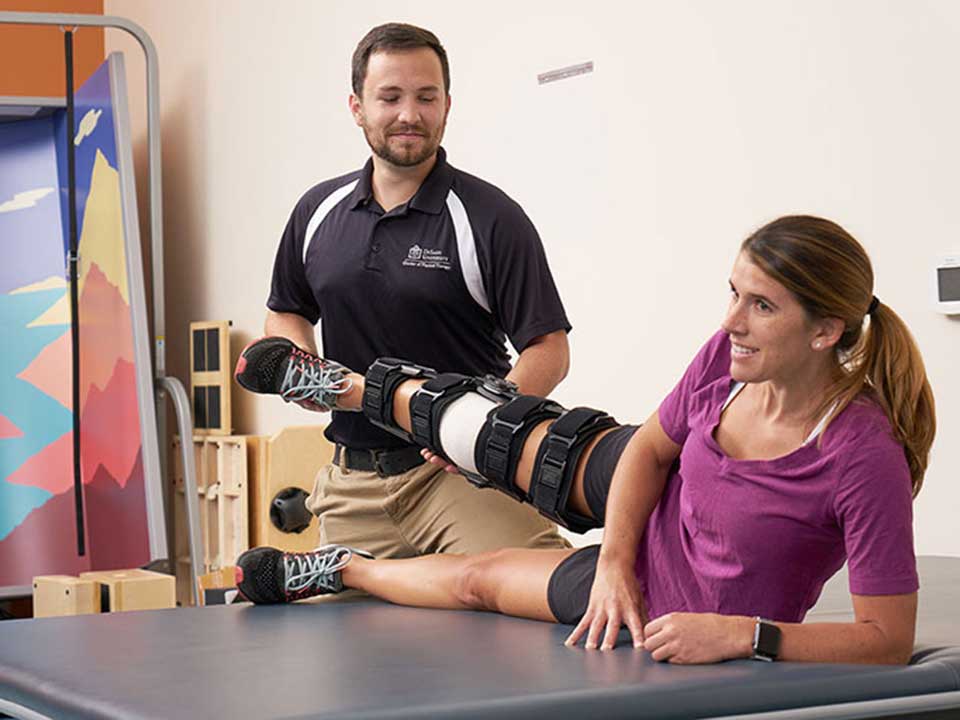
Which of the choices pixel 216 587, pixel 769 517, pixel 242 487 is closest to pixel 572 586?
pixel 769 517

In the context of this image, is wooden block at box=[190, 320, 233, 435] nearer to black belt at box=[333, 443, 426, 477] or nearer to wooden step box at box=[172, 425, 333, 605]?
wooden step box at box=[172, 425, 333, 605]

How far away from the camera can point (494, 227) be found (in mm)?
2453

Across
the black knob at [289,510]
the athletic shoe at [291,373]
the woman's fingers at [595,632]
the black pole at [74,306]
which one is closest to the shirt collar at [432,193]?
the athletic shoe at [291,373]

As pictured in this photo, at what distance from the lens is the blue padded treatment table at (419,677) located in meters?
1.51

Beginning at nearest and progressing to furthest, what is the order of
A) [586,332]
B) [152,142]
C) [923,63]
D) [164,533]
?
1. [923,63]
2. [586,332]
3. [164,533]
4. [152,142]

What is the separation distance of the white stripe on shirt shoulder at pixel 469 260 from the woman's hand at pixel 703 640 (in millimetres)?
880

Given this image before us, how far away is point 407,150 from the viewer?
2.47 m

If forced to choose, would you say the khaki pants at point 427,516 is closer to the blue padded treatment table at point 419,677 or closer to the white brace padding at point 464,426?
the white brace padding at point 464,426

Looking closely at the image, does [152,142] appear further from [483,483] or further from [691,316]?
[483,483]

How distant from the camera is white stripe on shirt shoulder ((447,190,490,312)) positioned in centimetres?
243

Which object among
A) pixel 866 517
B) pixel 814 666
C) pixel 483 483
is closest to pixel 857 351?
pixel 866 517

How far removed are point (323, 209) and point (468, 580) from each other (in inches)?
30.6

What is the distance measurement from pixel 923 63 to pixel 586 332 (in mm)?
1152

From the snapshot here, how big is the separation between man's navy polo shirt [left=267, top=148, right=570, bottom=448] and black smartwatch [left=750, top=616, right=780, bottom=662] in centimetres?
86
